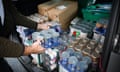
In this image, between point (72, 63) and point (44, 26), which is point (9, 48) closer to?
point (72, 63)

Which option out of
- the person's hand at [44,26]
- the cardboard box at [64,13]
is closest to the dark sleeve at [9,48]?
the person's hand at [44,26]

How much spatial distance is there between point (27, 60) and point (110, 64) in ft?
3.83

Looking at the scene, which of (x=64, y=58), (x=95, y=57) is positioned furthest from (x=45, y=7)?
(x=95, y=57)

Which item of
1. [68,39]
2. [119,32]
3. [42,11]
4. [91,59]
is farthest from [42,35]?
[119,32]

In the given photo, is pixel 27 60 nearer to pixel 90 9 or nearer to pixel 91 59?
pixel 91 59

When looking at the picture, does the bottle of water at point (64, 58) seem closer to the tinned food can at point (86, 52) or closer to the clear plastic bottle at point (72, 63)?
the clear plastic bottle at point (72, 63)

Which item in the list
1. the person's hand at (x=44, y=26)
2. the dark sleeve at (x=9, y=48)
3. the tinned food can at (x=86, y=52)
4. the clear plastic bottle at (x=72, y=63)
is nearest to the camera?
the dark sleeve at (x=9, y=48)

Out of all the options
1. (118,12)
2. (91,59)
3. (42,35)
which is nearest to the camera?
(118,12)

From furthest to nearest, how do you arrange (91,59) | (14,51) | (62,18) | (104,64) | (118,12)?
(62,18)
(91,59)
(14,51)
(104,64)
(118,12)

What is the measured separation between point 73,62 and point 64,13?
0.76 metres

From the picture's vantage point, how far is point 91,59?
4.68 ft

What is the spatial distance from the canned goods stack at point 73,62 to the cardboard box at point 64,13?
544 millimetres

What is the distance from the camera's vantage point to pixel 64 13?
6.20 feet

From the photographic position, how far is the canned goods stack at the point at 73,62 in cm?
134
